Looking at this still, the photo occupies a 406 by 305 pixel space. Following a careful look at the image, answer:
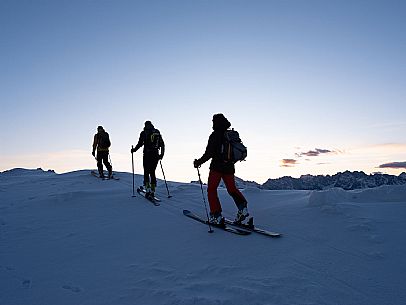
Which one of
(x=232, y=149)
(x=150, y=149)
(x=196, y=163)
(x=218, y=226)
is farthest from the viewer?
(x=150, y=149)

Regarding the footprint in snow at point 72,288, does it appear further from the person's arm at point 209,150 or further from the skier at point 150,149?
the skier at point 150,149

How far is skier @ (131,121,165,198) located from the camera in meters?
11.4

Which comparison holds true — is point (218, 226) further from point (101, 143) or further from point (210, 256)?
point (101, 143)

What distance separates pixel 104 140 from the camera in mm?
16812

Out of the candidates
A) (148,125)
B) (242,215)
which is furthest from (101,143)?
(242,215)

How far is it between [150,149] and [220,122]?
446 centimetres

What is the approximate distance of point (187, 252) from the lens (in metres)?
6.02

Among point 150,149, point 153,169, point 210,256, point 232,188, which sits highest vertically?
point 150,149

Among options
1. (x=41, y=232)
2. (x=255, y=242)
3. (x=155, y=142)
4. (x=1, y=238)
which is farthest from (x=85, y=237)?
(x=155, y=142)

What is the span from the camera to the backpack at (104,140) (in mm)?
16703

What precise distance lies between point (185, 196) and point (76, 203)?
11.7ft

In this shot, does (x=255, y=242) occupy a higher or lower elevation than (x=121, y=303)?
higher

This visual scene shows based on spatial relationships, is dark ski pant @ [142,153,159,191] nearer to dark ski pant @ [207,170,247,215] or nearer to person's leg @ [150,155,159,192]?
person's leg @ [150,155,159,192]

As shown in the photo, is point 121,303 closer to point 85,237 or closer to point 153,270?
point 153,270
